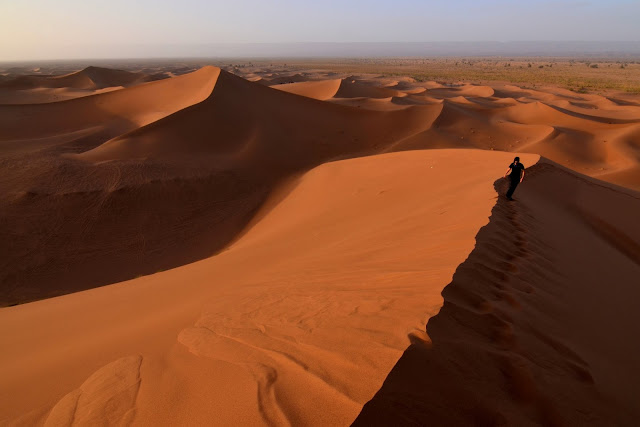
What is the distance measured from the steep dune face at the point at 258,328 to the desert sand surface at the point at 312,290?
0.06 ft

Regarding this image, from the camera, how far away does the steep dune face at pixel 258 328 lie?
6.41 ft

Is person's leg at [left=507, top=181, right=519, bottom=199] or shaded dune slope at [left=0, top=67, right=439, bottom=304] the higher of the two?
person's leg at [left=507, top=181, right=519, bottom=199]

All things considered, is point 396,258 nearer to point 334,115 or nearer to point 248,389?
point 248,389

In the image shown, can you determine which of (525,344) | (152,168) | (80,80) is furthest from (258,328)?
(80,80)

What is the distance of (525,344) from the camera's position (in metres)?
2.51

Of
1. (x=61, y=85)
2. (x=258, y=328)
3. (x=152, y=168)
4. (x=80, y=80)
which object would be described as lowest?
(x=152, y=168)

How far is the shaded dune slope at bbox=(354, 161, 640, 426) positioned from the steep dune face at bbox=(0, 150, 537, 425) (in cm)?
15

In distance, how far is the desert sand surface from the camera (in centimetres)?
201

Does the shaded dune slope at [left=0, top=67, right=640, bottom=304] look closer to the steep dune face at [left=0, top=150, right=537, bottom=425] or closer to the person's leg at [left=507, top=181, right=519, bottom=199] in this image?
the steep dune face at [left=0, top=150, right=537, bottom=425]

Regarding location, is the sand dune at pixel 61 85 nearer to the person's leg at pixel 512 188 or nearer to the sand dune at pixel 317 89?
the sand dune at pixel 317 89

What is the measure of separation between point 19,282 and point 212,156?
720 cm

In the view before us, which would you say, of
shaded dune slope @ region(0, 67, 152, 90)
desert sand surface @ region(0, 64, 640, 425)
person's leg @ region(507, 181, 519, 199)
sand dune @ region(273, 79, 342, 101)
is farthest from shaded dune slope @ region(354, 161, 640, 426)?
shaded dune slope @ region(0, 67, 152, 90)

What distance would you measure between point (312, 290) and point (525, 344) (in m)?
1.72

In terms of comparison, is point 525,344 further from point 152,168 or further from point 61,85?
point 61,85
